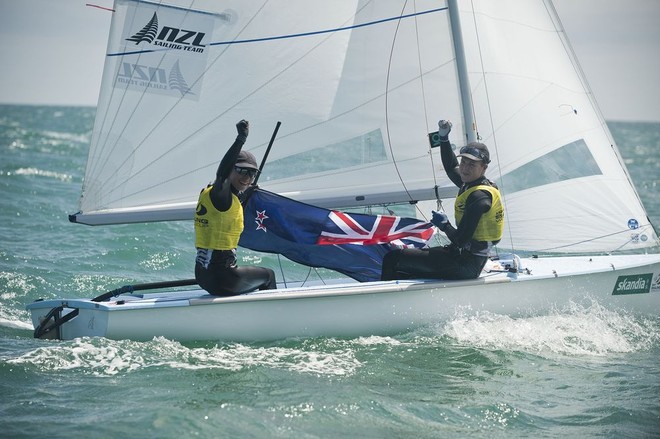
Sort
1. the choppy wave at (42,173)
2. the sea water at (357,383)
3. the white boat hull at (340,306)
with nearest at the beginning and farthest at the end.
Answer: the sea water at (357,383), the white boat hull at (340,306), the choppy wave at (42,173)

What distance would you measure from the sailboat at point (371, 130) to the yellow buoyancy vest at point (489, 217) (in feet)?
1.05

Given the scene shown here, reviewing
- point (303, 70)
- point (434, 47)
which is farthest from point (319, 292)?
point (434, 47)

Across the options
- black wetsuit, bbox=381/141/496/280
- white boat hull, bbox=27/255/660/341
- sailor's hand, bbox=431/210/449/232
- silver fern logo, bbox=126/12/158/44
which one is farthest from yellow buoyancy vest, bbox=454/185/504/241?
silver fern logo, bbox=126/12/158/44

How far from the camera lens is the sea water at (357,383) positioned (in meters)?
4.22

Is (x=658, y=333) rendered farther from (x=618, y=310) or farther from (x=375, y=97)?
(x=375, y=97)

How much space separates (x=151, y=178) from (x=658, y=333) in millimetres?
3882

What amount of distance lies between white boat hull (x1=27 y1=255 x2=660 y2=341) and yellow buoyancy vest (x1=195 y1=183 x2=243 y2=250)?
0.37m

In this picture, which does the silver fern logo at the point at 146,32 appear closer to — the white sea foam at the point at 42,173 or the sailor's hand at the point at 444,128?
the sailor's hand at the point at 444,128

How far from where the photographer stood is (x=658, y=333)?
600 centimetres

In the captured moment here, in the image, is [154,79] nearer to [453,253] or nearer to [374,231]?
[374,231]

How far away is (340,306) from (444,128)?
57.5 inches

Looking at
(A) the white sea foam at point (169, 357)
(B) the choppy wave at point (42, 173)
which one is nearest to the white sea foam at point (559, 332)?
(A) the white sea foam at point (169, 357)

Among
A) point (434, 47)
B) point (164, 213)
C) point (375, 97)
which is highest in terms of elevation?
point (434, 47)

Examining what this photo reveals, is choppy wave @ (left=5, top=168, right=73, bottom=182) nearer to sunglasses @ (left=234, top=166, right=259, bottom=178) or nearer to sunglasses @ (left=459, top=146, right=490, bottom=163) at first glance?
sunglasses @ (left=234, top=166, right=259, bottom=178)
